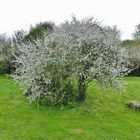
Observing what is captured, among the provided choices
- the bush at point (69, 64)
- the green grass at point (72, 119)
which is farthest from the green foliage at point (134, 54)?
the bush at point (69, 64)

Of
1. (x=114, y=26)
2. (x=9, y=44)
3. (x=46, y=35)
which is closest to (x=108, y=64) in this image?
(x=114, y=26)

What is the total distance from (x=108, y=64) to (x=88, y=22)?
3666 mm

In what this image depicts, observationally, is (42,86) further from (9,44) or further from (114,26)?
(9,44)

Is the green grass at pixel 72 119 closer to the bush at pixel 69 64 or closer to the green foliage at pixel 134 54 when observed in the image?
the bush at pixel 69 64

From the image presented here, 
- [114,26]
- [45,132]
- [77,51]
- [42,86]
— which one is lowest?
[45,132]

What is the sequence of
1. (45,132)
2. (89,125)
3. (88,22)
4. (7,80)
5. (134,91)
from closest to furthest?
(45,132), (89,125), (88,22), (134,91), (7,80)

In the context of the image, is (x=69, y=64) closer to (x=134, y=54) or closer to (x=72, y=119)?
(x=72, y=119)

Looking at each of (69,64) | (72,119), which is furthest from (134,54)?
(72,119)

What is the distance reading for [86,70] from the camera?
2733 cm

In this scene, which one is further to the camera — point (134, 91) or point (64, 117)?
point (134, 91)

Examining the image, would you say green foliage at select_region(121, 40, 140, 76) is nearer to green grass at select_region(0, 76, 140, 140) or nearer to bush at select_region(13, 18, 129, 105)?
green grass at select_region(0, 76, 140, 140)

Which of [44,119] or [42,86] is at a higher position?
[42,86]

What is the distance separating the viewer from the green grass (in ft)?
73.8

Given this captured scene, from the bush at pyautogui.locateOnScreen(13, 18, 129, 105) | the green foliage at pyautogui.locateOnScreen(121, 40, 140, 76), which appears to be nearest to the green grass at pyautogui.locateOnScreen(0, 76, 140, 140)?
the bush at pyautogui.locateOnScreen(13, 18, 129, 105)
